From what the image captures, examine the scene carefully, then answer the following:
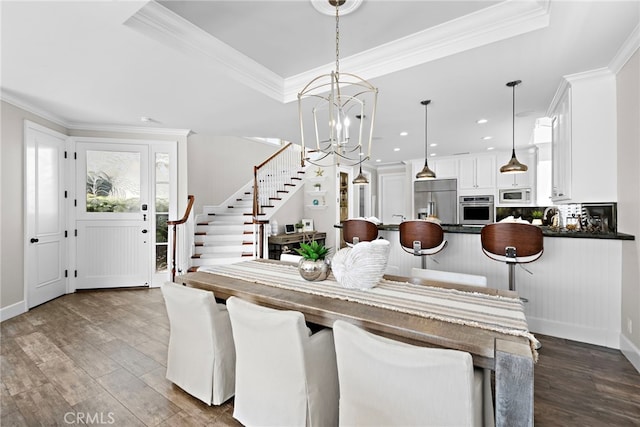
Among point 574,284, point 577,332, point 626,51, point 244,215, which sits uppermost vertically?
point 626,51

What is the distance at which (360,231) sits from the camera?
11.3 feet

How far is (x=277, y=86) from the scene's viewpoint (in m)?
3.17

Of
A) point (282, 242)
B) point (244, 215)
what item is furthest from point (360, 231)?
point (244, 215)

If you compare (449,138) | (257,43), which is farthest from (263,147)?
(257,43)

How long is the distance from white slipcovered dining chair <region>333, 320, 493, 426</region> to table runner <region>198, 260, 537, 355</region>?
231 mm

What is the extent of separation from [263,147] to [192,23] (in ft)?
17.6

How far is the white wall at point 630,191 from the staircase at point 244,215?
417cm

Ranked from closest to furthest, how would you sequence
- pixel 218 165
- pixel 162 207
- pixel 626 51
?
pixel 626 51
pixel 162 207
pixel 218 165

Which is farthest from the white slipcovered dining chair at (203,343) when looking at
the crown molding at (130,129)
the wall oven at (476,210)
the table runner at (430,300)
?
the wall oven at (476,210)

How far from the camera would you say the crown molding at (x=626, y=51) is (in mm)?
2037

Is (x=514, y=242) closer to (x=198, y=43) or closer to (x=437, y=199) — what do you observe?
(x=198, y=43)

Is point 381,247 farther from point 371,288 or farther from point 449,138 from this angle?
point 449,138

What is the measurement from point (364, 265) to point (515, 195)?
5.46 m

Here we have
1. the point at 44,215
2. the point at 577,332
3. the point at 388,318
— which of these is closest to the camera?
the point at 388,318
